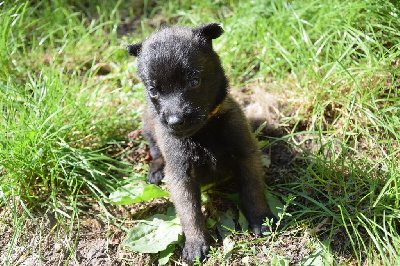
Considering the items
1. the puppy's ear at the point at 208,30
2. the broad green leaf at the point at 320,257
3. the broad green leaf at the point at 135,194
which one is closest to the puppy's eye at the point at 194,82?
the puppy's ear at the point at 208,30

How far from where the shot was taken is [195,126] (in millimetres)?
2926

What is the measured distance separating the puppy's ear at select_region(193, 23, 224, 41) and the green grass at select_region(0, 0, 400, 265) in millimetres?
1066

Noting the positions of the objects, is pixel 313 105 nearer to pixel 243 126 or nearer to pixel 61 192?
pixel 243 126

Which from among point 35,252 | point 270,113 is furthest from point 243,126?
point 35,252

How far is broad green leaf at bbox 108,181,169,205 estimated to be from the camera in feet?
11.5

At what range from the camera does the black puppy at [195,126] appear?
9.54 ft

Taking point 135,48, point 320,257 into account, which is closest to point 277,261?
point 320,257

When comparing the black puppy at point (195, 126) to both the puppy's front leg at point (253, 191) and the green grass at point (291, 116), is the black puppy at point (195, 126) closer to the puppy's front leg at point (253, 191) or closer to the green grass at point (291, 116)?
the puppy's front leg at point (253, 191)

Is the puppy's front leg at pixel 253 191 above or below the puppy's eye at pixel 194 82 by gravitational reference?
below

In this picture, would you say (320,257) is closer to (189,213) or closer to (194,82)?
(189,213)

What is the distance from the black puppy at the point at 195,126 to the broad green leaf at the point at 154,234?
0.14m

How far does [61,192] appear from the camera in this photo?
12.2 feet

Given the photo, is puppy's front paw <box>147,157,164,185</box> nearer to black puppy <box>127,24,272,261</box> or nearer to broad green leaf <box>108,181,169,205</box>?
broad green leaf <box>108,181,169,205</box>

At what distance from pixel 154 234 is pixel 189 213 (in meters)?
0.34
